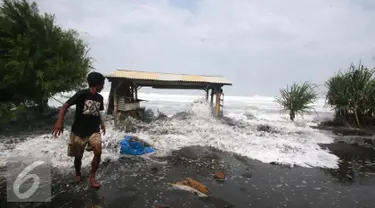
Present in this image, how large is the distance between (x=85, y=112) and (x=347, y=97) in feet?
52.5

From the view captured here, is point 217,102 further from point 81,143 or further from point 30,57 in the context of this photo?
point 81,143

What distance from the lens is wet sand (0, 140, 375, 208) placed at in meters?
4.29

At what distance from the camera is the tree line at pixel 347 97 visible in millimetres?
14797

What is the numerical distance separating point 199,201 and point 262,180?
201 cm

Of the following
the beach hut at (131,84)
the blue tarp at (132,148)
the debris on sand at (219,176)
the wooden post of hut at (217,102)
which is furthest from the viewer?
the wooden post of hut at (217,102)


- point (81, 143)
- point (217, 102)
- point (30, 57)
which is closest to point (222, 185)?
point (81, 143)

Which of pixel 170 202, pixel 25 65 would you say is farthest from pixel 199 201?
pixel 25 65

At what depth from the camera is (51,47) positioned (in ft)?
35.3

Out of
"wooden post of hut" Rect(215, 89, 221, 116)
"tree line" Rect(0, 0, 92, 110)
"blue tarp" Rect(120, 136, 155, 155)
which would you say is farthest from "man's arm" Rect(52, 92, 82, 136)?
"wooden post of hut" Rect(215, 89, 221, 116)

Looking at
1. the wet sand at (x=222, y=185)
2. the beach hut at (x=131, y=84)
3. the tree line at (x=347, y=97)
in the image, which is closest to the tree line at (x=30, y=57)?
the beach hut at (x=131, y=84)

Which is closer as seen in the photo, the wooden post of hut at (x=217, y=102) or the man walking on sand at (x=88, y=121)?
the man walking on sand at (x=88, y=121)

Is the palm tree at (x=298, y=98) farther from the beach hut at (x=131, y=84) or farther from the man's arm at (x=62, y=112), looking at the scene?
the man's arm at (x=62, y=112)

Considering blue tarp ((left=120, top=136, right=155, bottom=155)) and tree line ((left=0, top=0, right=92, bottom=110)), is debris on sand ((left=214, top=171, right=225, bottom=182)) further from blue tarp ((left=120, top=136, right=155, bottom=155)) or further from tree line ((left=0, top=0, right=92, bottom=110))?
tree line ((left=0, top=0, right=92, bottom=110))

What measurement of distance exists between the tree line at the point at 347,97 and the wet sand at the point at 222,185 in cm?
923
